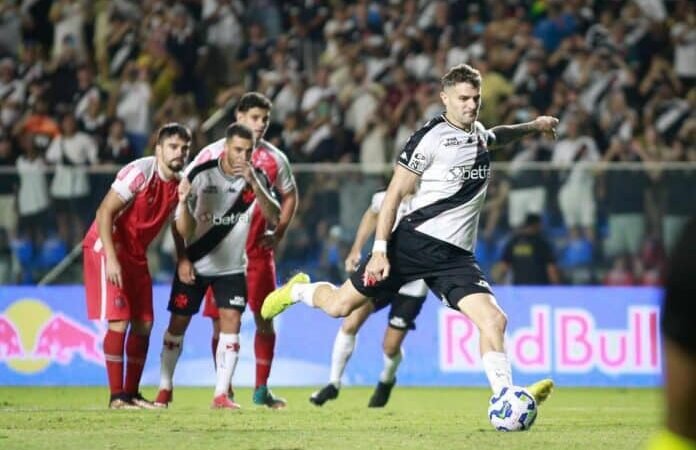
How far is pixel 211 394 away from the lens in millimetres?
14000

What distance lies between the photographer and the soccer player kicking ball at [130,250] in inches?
407

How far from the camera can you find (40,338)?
50.6 ft

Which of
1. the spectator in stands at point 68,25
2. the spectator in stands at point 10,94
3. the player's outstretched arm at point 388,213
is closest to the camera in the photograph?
the player's outstretched arm at point 388,213

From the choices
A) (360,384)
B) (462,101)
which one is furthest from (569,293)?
(462,101)

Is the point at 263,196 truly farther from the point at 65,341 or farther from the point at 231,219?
the point at 65,341

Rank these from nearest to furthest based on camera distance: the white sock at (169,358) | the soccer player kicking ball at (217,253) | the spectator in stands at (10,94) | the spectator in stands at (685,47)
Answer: the soccer player kicking ball at (217,253) < the white sock at (169,358) < the spectator in stands at (10,94) < the spectator in stands at (685,47)

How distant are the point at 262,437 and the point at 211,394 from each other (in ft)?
21.0

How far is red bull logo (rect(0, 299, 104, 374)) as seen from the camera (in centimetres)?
1530

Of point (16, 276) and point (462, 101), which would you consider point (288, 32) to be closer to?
point (16, 276)

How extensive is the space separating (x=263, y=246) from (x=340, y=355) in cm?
114

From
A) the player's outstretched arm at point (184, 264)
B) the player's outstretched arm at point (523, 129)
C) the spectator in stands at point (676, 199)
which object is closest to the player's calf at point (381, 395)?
the player's outstretched arm at point (184, 264)

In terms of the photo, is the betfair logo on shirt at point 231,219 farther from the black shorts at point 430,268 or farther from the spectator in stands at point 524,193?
the spectator in stands at point 524,193

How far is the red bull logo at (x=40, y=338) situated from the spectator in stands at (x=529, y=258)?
457 centimetres

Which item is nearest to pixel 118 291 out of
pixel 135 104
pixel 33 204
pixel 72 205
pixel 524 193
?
pixel 72 205
